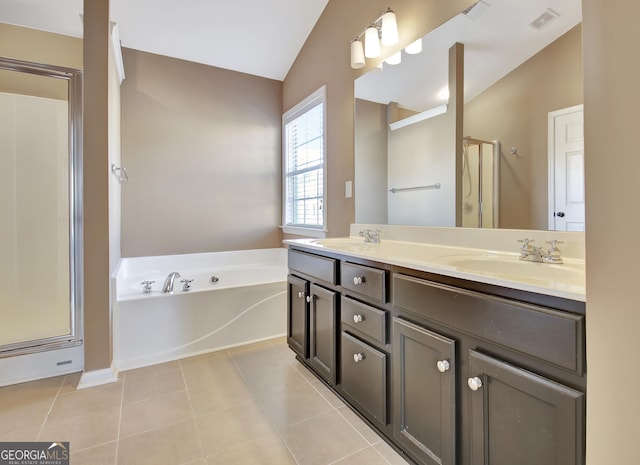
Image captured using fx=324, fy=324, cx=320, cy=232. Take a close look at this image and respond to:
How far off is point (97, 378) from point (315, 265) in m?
1.51

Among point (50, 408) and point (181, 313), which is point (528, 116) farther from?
point (50, 408)

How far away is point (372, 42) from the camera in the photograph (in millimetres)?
2092

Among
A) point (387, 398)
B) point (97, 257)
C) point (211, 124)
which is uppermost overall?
point (211, 124)

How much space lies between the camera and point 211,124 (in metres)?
3.22

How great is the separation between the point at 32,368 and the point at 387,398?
7.18ft

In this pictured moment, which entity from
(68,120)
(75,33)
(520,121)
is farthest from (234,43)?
(520,121)

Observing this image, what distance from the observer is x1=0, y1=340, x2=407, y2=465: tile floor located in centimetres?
137

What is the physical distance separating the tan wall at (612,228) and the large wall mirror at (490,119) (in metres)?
0.67

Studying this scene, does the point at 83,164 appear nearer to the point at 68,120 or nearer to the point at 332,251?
the point at 68,120

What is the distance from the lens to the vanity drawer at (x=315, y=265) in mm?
1662

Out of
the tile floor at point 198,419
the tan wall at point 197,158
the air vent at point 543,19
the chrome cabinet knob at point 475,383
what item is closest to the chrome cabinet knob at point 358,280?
the chrome cabinet knob at point 475,383

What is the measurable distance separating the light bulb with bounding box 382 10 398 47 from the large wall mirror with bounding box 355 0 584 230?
0.11 meters

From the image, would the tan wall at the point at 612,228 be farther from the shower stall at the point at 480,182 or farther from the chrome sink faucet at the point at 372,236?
the chrome sink faucet at the point at 372,236

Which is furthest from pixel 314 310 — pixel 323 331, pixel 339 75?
pixel 339 75
